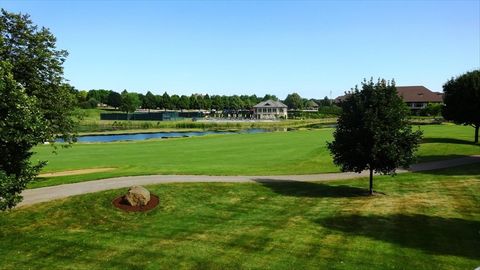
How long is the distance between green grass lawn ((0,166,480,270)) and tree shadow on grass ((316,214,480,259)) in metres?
0.04

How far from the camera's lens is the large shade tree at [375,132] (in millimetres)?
25594

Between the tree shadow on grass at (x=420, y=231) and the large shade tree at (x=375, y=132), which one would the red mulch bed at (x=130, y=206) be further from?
the large shade tree at (x=375, y=132)

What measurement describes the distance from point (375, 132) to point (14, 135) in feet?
62.6

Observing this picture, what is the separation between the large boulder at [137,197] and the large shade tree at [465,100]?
4367 cm

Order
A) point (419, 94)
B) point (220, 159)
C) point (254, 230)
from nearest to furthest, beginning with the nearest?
1. point (254, 230)
2. point (220, 159)
3. point (419, 94)

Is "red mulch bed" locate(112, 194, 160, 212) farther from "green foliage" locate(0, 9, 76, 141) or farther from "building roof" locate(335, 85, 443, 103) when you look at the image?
"building roof" locate(335, 85, 443, 103)

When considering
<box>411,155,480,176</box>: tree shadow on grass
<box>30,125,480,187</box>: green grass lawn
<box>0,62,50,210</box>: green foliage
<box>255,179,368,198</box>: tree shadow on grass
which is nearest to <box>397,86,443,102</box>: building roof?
<box>30,125,480,187</box>: green grass lawn

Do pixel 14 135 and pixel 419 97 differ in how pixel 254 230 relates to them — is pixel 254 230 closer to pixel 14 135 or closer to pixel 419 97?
pixel 14 135

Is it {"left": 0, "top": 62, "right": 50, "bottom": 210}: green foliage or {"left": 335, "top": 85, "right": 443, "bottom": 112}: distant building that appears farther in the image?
{"left": 335, "top": 85, "right": 443, "bottom": 112}: distant building

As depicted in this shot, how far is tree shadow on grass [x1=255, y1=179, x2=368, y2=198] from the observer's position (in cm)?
2648

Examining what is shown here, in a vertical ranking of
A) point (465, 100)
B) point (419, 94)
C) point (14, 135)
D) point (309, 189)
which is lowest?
point (309, 189)

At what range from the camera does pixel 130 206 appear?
22.6 metres

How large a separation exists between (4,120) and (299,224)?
42.6 feet

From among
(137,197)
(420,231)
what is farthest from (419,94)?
(137,197)
